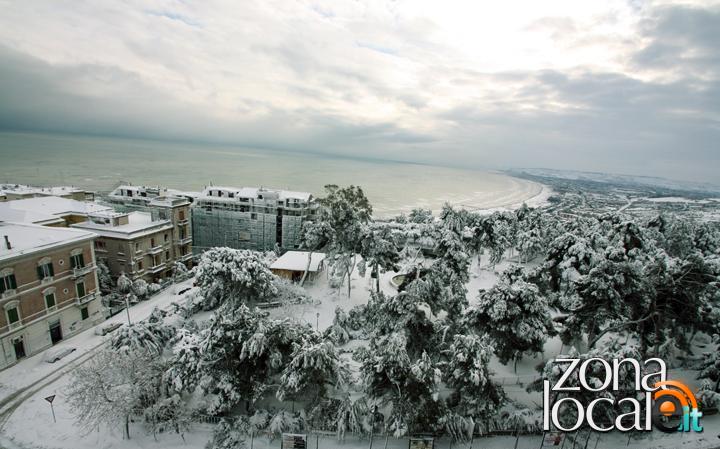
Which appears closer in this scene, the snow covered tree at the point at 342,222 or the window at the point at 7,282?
the window at the point at 7,282

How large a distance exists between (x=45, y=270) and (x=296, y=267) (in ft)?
66.8

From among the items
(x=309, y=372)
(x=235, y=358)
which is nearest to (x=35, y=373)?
(x=235, y=358)

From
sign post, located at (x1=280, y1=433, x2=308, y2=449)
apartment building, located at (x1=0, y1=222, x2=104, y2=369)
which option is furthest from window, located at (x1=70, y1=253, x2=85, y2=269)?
sign post, located at (x1=280, y1=433, x2=308, y2=449)

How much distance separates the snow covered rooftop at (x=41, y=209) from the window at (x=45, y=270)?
36.6ft

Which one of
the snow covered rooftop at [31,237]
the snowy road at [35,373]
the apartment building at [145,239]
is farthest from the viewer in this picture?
the apartment building at [145,239]

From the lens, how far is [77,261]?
88.9ft

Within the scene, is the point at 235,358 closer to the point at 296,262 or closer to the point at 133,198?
the point at 296,262

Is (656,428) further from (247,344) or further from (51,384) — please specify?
(51,384)

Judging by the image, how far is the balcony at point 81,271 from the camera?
26.8 meters

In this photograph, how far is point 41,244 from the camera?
24.6m

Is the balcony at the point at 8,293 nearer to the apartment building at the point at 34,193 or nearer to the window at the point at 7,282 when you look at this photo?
the window at the point at 7,282

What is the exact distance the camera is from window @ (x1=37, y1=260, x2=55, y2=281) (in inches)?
963

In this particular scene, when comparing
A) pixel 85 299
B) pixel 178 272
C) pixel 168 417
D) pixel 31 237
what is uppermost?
pixel 31 237

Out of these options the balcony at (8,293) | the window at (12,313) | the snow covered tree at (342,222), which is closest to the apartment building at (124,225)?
the balcony at (8,293)
